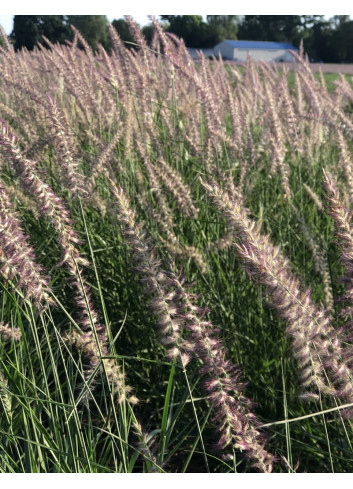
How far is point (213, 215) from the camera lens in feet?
8.43

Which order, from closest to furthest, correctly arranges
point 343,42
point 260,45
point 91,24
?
point 91,24
point 343,42
point 260,45

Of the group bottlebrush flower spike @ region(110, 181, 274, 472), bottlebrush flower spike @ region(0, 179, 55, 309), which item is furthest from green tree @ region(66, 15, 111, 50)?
bottlebrush flower spike @ region(110, 181, 274, 472)

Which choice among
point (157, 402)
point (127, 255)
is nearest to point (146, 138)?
point (127, 255)

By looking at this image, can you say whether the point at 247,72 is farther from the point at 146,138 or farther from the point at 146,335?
the point at 146,335

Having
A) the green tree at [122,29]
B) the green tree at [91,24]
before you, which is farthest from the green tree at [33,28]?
the green tree at [122,29]

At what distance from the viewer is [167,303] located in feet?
3.65

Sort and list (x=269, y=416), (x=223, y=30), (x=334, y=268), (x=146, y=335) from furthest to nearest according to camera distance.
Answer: (x=223, y=30) → (x=334, y=268) → (x=146, y=335) → (x=269, y=416)

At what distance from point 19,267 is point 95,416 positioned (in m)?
1.20

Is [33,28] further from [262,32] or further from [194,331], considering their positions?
[262,32]

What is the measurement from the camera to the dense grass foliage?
108 cm

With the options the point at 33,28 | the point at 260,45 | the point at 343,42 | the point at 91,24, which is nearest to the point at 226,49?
the point at 260,45

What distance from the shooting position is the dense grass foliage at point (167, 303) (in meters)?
1.08

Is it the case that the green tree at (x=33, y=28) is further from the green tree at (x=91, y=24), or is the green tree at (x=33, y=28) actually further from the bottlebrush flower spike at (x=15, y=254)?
the bottlebrush flower spike at (x=15, y=254)

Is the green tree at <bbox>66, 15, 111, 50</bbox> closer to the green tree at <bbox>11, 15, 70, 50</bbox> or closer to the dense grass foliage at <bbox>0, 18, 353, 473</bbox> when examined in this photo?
the green tree at <bbox>11, 15, 70, 50</bbox>
